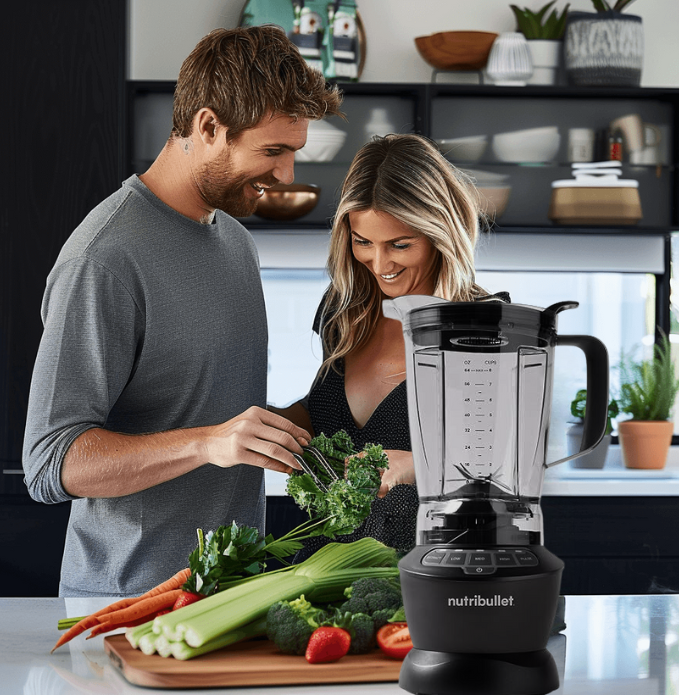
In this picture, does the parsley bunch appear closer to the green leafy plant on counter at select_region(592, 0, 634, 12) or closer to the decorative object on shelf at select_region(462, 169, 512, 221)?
the decorative object on shelf at select_region(462, 169, 512, 221)

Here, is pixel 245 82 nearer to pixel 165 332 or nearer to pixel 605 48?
pixel 165 332

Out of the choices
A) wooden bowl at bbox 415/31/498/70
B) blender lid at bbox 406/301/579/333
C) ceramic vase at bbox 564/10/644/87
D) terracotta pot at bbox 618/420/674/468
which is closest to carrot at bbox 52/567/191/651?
blender lid at bbox 406/301/579/333

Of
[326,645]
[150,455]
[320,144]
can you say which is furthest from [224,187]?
[320,144]

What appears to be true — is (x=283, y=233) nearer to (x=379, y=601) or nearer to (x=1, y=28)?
(x=1, y=28)

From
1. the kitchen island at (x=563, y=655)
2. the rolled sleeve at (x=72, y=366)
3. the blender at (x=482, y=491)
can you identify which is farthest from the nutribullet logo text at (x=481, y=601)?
the rolled sleeve at (x=72, y=366)

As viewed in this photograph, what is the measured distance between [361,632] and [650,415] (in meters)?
2.45

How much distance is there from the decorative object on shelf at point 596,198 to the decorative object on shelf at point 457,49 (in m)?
0.54

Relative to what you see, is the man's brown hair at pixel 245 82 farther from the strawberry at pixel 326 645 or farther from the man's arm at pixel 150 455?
the strawberry at pixel 326 645

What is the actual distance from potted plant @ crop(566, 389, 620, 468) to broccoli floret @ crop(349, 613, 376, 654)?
225 cm

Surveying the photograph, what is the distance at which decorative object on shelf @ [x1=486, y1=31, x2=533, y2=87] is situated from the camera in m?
3.23

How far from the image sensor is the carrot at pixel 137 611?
43.2 inches

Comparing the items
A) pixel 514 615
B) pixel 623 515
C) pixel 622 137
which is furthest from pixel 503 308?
pixel 622 137

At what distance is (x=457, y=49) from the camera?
3275mm

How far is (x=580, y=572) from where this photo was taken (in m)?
2.86
